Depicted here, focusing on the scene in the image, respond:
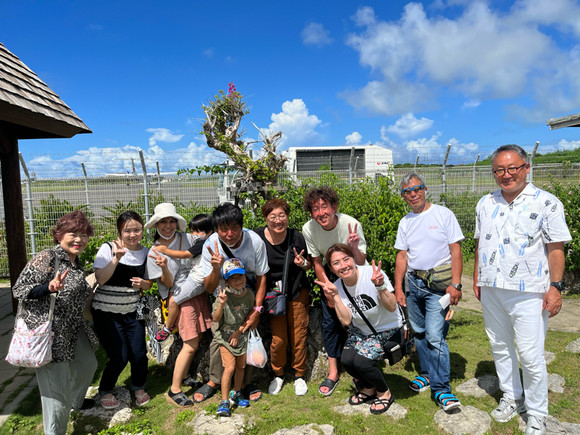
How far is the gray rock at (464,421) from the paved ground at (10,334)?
113 inches

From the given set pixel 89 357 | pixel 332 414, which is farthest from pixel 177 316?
pixel 332 414

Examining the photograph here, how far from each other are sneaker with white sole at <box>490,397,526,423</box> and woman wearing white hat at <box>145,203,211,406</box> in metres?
2.65

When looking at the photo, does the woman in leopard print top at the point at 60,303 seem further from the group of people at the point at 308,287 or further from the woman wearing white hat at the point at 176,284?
the woman wearing white hat at the point at 176,284

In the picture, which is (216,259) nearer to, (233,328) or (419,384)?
(233,328)

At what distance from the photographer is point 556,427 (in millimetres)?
2986

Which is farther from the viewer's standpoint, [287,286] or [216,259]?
[287,286]

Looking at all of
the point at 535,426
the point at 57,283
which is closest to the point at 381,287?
the point at 535,426

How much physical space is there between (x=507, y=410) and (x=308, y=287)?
1982mm

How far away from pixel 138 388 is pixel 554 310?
3693mm

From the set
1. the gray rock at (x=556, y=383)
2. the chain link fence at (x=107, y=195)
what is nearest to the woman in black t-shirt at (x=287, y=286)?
the gray rock at (x=556, y=383)

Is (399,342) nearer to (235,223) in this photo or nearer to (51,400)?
(235,223)

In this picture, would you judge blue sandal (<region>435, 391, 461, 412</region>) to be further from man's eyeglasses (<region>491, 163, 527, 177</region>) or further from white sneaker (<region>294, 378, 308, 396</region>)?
man's eyeglasses (<region>491, 163, 527, 177</region>)

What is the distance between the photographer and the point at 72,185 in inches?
340

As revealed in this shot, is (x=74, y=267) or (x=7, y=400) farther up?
(x=74, y=267)
